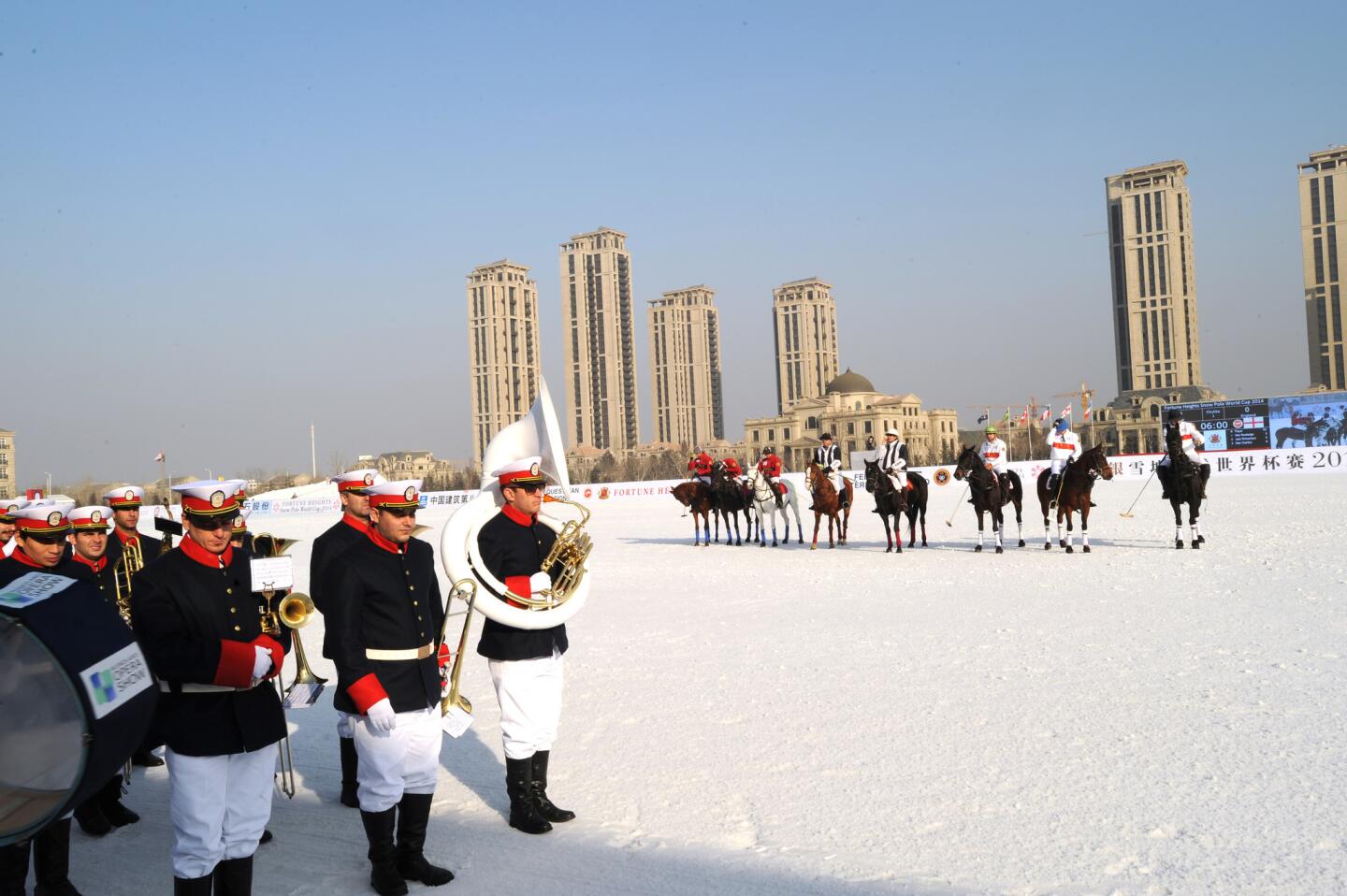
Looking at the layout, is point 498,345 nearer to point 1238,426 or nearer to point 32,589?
point 1238,426

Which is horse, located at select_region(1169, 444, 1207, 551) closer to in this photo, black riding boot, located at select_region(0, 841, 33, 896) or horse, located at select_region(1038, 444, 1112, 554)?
horse, located at select_region(1038, 444, 1112, 554)

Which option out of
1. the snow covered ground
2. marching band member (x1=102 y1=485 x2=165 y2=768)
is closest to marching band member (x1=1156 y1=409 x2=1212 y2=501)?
the snow covered ground

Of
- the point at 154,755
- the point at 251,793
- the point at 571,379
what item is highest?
the point at 571,379

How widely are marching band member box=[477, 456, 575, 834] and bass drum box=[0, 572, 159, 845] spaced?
214cm

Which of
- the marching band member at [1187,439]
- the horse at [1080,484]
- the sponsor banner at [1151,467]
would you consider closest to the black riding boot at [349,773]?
the horse at [1080,484]

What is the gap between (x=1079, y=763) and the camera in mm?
5871

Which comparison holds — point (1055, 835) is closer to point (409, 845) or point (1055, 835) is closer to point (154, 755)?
point (409, 845)

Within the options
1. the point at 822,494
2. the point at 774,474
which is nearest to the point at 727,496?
the point at 774,474

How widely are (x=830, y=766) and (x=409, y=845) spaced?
2468mm

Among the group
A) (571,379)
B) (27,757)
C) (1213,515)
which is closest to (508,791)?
(27,757)

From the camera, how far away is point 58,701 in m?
3.35

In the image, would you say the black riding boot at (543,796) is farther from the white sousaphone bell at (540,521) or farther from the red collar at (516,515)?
the red collar at (516,515)

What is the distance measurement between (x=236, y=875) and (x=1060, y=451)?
1647 centimetres

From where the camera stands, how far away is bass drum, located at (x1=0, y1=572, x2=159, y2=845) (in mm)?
3289
